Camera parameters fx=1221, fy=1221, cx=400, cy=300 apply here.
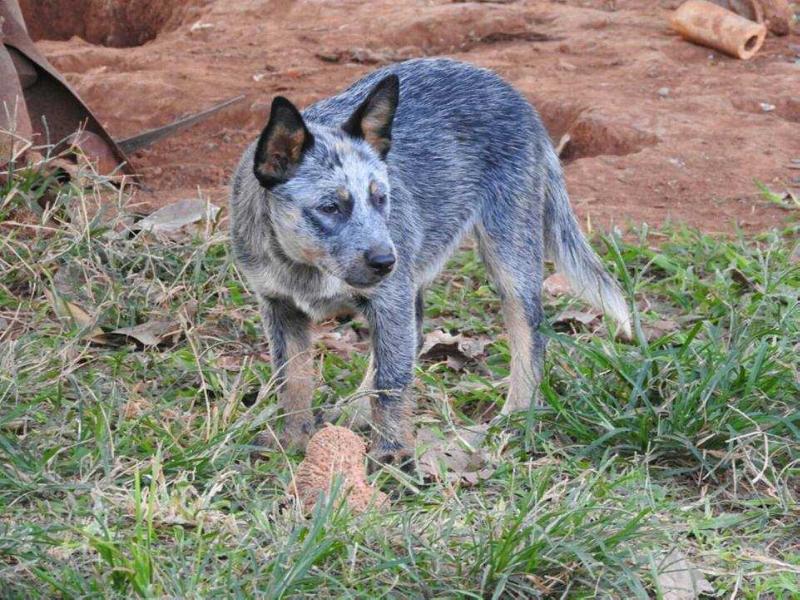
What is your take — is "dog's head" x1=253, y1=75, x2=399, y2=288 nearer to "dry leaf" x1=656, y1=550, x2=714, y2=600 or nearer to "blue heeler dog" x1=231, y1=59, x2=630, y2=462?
"blue heeler dog" x1=231, y1=59, x2=630, y2=462

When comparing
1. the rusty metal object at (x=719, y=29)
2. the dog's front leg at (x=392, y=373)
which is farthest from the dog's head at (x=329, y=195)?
the rusty metal object at (x=719, y=29)

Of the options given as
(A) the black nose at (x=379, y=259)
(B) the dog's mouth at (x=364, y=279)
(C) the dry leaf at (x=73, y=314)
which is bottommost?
(C) the dry leaf at (x=73, y=314)

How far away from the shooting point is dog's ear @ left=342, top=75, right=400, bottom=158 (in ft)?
14.6

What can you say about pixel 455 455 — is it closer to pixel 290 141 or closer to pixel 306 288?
pixel 306 288

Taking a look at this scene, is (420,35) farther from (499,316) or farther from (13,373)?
(13,373)

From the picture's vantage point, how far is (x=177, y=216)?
6.34 metres

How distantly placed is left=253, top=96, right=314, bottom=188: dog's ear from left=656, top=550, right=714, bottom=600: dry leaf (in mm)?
1877

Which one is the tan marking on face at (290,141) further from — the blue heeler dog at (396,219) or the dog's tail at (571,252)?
the dog's tail at (571,252)

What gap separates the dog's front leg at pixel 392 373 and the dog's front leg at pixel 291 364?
0.30 metres

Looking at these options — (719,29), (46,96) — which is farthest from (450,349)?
(719,29)

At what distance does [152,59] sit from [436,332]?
519cm

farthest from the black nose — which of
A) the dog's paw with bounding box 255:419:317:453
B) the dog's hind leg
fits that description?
the dog's hind leg

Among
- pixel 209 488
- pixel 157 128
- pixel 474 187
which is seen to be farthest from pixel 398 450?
pixel 157 128

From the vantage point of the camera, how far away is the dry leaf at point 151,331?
17.4 feet
